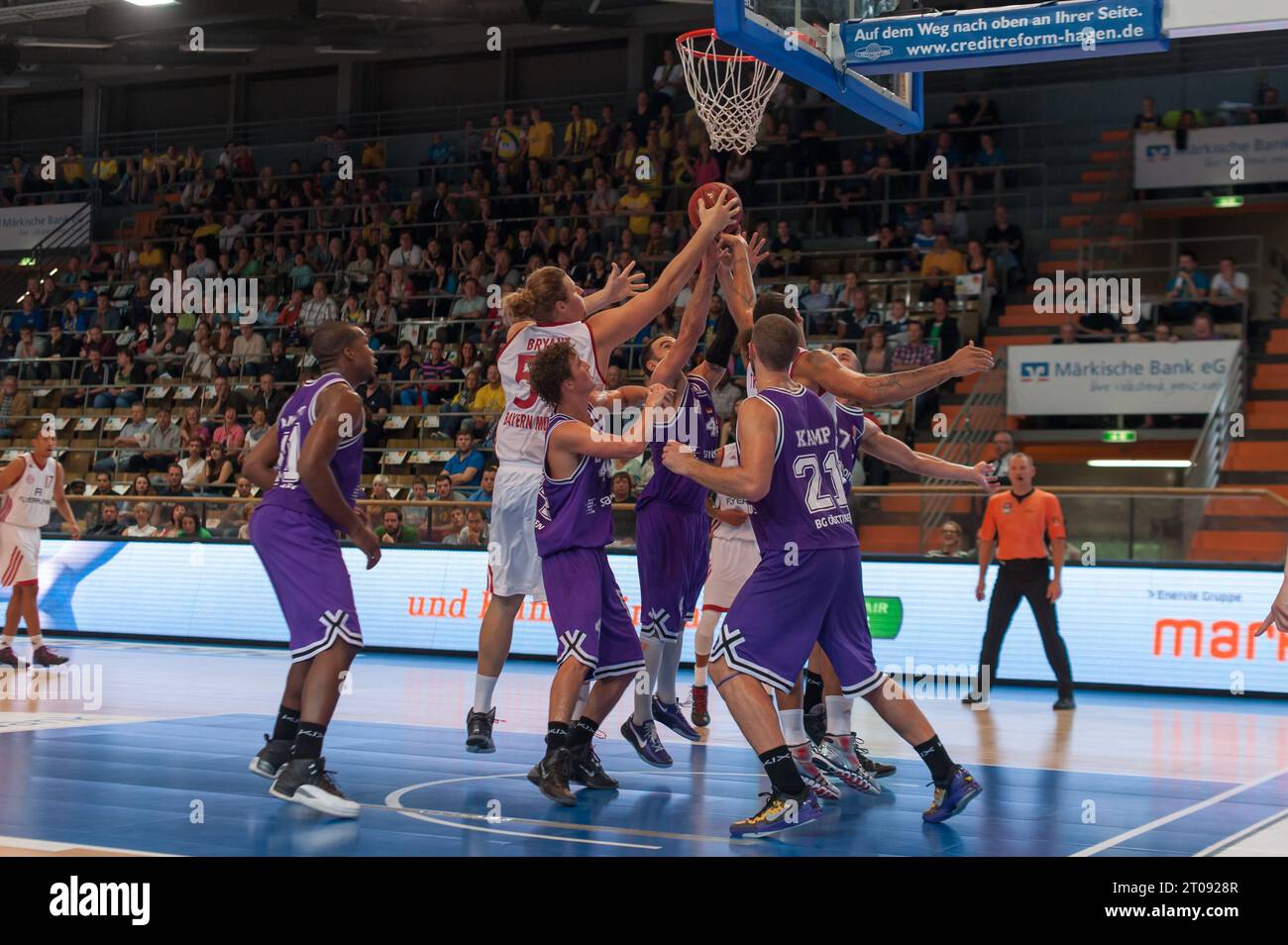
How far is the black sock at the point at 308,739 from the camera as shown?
632cm

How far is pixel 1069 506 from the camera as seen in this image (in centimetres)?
1284

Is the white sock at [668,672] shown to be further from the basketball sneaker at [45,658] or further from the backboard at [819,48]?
the basketball sneaker at [45,658]

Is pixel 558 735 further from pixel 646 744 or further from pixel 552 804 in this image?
pixel 646 744

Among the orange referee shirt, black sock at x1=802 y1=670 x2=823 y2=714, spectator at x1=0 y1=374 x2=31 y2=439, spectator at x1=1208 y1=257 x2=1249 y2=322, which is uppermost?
spectator at x1=1208 y1=257 x2=1249 y2=322

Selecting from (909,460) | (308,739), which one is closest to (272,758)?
(308,739)

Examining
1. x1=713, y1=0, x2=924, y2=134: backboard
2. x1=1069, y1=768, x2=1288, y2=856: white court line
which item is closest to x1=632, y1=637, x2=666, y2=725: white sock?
x1=1069, y1=768, x2=1288, y2=856: white court line

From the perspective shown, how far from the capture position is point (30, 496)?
13.2 metres

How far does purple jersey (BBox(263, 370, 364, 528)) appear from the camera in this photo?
6508mm

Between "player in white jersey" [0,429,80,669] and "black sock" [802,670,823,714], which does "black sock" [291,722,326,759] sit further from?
"player in white jersey" [0,429,80,669]

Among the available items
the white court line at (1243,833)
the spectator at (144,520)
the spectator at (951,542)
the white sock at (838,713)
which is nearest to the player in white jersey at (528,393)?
the white sock at (838,713)

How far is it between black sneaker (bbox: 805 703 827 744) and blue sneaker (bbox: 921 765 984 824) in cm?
184

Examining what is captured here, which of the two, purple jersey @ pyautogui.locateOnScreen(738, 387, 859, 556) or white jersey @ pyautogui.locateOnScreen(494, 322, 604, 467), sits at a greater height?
white jersey @ pyautogui.locateOnScreen(494, 322, 604, 467)

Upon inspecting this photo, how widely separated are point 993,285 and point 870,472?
4.28 m
